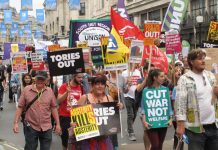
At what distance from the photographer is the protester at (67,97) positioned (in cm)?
783

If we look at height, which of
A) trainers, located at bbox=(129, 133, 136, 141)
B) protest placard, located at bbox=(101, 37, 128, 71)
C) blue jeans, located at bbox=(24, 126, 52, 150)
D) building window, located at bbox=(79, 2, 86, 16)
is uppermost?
building window, located at bbox=(79, 2, 86, 16)

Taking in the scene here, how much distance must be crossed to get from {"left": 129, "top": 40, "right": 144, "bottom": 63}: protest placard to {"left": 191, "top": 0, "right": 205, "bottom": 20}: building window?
78.5ft

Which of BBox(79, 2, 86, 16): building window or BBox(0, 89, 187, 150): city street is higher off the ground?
BBox(79, 2, 86, 16): building window

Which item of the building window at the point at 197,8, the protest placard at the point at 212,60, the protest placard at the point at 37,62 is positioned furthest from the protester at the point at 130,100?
the building window at the point at 197,8

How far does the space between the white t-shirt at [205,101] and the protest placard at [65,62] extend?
2393 millimetres

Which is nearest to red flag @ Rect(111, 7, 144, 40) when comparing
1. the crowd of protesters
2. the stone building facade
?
the crowd of protesters

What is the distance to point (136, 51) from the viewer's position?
10812 mm

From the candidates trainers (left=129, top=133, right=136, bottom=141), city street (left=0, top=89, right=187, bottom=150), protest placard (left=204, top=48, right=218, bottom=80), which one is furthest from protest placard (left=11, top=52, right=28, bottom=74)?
protest placard (left=204, top=48, right=218, bottom=80)

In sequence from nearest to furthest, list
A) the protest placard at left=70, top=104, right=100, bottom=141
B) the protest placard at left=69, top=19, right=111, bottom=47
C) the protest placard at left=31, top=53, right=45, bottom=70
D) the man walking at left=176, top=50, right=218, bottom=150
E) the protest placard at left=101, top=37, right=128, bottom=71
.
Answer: the man walking at left=176, top=50, right=218, bottom=150 < the protest placard at left=70, top=104, right=100, bottom=141 < the protest placard at left=101, top=37, right=128, bottom=71 < the protest placard at left=69, top=19, right=111, bottom=47 < the protest placard at left=31, top=53, right=45, bottom=70

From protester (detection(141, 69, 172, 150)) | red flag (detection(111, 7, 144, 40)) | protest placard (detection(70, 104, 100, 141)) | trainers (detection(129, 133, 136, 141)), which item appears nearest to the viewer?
protest placard (detection(70, 104, 100, 141))

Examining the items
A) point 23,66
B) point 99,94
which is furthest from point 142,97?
point 23,66

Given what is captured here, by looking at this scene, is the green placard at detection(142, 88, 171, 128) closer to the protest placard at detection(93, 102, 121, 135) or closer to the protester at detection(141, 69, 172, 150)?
the protester at detection(141, 69, 172, 150)

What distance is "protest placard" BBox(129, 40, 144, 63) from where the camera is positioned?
34.8 feet

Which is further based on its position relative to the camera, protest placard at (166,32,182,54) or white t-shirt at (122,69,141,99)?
Result: protest placard at (166,32,182,54)
